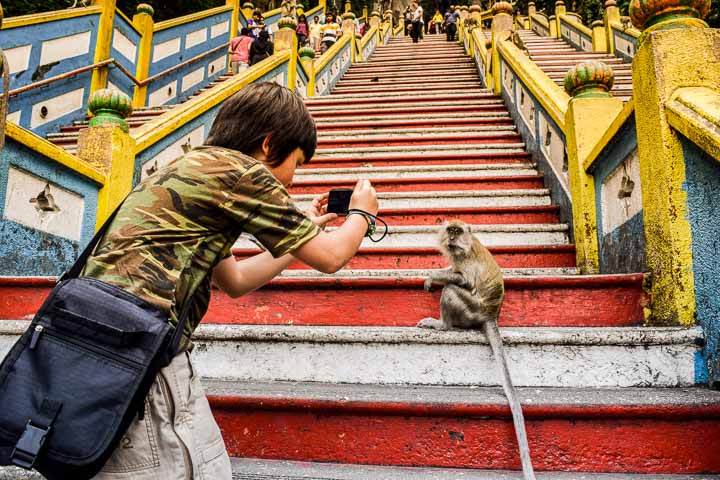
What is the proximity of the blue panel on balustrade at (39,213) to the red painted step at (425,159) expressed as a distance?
2.41 metres

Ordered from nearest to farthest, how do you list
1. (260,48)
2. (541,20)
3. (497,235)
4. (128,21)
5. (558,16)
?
1. (497,235)
2. (128,21)
3. (260,48)
4. (558,16)
5. (541,20)

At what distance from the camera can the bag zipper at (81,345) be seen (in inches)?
38.4

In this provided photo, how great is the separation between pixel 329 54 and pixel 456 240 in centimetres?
778

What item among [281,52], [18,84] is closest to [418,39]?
[281,52]

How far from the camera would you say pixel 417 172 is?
4.70 m

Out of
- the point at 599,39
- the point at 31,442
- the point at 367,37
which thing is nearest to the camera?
the point at 31,442

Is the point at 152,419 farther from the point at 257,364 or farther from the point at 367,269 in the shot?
the point at 367,269

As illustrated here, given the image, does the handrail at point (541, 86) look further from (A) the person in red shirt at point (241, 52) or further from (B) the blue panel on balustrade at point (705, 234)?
(A) the person in red shirt at point (241, 52)

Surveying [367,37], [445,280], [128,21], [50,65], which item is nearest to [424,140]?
[445,280]

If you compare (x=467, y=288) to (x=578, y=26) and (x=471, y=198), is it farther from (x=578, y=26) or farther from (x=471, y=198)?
(x=578, y=26)

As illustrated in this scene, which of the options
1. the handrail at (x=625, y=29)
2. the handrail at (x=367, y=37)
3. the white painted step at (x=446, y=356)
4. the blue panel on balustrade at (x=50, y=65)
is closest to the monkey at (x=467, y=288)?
the white painted step at (x=446, y=356)

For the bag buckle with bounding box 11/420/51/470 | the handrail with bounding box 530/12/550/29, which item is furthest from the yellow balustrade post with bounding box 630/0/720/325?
the handrail with bounding box 530/12/550/29

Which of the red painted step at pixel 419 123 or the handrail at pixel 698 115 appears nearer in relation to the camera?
the handrail at pixel 698 115

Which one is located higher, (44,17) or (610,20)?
(610,20)
